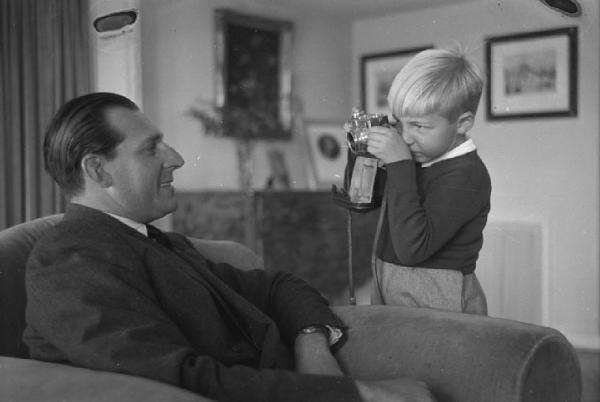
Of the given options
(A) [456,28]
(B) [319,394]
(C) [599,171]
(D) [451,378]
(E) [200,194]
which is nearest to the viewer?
(B) [319,394]

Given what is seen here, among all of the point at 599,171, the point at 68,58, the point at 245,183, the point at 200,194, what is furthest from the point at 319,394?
the point at 245,183

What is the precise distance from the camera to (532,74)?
5.26ft

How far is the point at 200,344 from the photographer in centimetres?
101

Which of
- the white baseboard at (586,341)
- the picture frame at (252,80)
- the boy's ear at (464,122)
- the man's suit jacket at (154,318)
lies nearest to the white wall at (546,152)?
the white baseboard at (586,341)

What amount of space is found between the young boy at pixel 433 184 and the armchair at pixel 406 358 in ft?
0.35

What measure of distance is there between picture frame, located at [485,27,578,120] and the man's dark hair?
77 cm

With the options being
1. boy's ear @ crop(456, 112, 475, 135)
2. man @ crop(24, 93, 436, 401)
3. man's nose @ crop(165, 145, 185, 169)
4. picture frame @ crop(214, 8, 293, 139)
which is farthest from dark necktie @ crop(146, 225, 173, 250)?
picture frame @ crop(214, 8, 293, 139)

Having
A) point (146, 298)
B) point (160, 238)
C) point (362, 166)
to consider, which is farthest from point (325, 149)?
point (146, 298)

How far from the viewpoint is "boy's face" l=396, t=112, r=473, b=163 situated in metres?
1.13

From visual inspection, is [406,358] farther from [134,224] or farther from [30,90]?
[30,90]

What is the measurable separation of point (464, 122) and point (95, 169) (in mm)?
600

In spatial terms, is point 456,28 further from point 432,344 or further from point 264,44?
point 264,44

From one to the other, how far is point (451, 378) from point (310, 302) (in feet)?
0.91

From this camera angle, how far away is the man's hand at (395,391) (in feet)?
2.86
